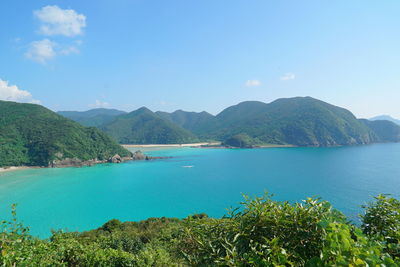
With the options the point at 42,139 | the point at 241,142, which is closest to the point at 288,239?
the point at 42,139

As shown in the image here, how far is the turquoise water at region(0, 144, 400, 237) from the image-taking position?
44594 millimetres

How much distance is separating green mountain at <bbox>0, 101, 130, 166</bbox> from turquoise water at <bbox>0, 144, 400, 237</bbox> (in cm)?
1330

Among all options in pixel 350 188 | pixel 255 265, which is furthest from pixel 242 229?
pixel 350 188

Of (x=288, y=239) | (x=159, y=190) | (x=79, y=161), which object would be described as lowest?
(x=159, y=190)

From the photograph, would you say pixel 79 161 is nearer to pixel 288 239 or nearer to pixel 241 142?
pixel 288 239

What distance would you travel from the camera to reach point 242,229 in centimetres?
392

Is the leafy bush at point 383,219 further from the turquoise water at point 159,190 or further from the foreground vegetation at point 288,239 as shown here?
the turquoise water at point 159,190

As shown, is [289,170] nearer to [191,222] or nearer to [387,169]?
[387,169]

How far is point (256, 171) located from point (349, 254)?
82678 mm

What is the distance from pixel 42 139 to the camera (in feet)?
340

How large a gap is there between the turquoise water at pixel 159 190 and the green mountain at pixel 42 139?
13300 millimetres

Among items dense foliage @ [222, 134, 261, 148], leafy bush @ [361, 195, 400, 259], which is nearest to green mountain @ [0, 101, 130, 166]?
dense foliage @ [222, 134, 261, 148]

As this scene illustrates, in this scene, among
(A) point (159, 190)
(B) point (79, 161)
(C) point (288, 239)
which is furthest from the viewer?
(B) point (79, 161)

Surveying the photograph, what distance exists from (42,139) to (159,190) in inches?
2956
